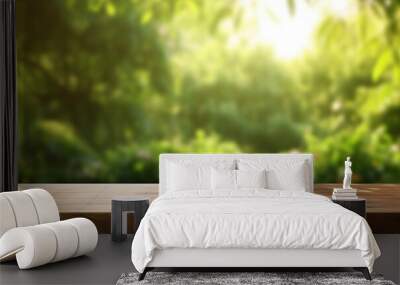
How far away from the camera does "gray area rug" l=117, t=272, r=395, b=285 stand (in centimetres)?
450

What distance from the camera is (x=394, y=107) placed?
10.3m

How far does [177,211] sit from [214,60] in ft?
19.5

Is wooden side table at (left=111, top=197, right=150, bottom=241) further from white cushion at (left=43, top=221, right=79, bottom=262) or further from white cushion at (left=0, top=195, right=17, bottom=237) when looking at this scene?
white cushion at (left=0, top=195, right=17, bottom=237)

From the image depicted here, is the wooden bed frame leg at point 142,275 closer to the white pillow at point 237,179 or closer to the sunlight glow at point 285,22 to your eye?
the white pillow at point 237,179

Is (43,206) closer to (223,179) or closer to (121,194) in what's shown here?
(223,179)

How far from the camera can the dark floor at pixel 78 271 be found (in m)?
4.56

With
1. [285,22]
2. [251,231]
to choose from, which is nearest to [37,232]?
[251,231]

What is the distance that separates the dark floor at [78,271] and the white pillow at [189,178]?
1048mm

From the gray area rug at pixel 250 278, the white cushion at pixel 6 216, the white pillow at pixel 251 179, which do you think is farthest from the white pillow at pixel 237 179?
the white cushion at pixel 6 216

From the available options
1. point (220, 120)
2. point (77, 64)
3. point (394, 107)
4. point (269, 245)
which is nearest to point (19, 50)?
point (77, 64)

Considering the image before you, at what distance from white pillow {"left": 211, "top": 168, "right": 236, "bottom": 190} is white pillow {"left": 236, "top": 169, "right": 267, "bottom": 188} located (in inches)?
1.9

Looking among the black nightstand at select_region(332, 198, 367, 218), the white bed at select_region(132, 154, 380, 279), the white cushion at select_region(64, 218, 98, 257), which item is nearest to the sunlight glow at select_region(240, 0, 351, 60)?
the black nightstand at select_region(332, 198, 367, 218)

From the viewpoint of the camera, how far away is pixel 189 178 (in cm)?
646

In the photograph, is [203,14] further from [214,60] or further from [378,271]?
[378,271]
